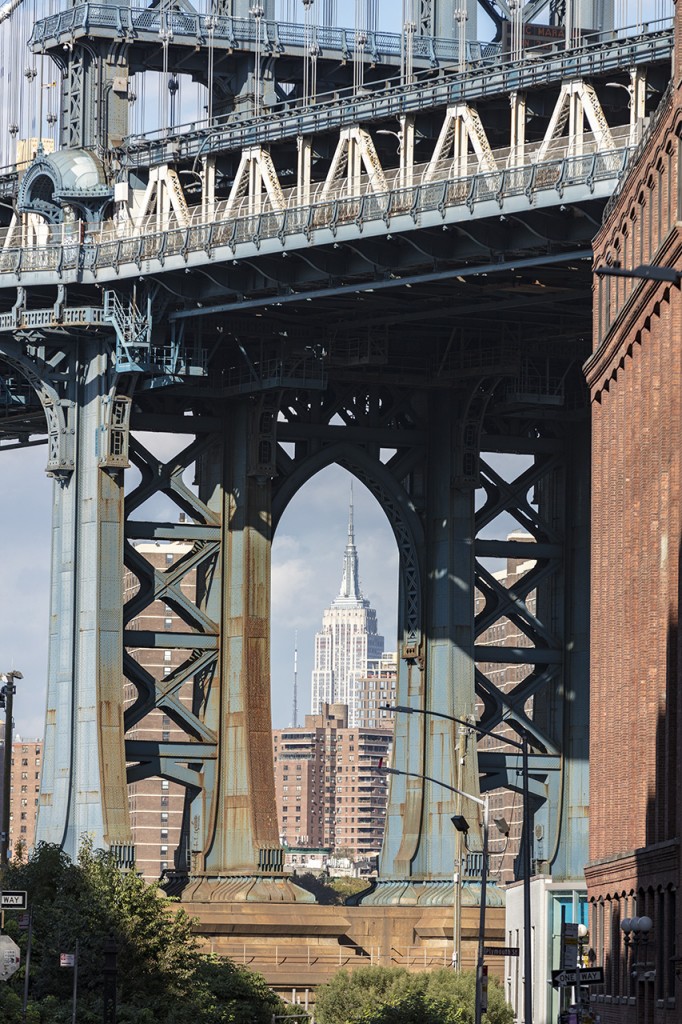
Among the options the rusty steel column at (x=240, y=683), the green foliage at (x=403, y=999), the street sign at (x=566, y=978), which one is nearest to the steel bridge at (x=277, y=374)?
the rusty steel column at (x=240, y=683)

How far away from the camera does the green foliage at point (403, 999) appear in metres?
90.3

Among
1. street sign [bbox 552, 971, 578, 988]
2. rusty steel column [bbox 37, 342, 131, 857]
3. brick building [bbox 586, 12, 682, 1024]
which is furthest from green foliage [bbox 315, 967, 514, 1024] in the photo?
street sign [bbox 552, 971, 578, 988]

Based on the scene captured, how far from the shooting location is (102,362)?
110 meters

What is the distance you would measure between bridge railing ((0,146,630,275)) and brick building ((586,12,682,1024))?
3.31 metres

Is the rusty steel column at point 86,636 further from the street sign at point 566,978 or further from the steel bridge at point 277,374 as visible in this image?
the street sign at point 566,978

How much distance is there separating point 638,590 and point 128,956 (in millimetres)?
18786

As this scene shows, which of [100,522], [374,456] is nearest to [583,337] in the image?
[374,456]

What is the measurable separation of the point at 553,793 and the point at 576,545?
33.7ft

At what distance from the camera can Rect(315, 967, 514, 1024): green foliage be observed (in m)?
90.3

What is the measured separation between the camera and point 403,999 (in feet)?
304

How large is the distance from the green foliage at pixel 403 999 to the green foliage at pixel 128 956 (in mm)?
4455

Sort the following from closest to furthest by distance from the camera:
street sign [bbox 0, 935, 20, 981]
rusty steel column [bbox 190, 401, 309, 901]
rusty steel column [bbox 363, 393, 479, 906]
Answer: street sign [bbox 0, 935, 20, 981]
rusty steel column [bbox 190, 401, 309, 901]
rusty steel column [bbox 363, 393, 479, 906]

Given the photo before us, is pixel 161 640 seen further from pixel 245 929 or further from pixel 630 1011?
pixel 630 1011

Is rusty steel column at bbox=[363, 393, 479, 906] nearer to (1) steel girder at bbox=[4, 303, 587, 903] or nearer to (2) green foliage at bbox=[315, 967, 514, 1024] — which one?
(1) steel girder at bbox=[4, 303, 587, 903]
